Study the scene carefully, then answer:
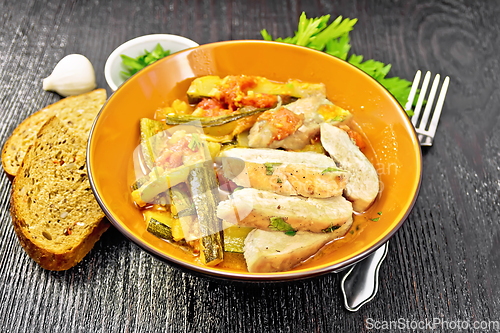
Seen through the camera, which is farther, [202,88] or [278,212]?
[202,88]

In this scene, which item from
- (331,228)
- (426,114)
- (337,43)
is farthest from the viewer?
(337,43)

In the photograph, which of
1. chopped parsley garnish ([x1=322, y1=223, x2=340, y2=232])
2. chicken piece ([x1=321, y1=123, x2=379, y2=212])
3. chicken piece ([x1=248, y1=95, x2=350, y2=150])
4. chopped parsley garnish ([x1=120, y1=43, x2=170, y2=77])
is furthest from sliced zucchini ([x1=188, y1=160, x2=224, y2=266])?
chopped parsley garnish ([x1=120, y1=43, x2=170, y2=77])

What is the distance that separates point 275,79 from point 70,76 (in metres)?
1.85

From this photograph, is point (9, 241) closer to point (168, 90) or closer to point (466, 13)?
point (168, 90)

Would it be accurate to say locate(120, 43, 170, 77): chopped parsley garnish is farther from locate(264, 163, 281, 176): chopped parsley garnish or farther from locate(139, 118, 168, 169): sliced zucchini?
locate(264, 163, 281, 176): chopped parsley garnish

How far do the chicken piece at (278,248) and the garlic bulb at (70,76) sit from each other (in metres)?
2.23

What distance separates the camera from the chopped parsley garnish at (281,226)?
208 centimetres

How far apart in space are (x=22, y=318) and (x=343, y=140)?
7.90ft

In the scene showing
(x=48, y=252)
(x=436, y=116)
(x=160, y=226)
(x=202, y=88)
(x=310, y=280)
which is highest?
(x=202, y=88)

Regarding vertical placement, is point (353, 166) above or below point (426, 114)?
above

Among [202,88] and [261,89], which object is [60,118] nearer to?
[202,88]

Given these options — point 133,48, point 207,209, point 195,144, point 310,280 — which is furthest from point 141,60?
point 310,280

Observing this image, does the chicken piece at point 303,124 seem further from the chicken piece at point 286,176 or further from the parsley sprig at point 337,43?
the parsley sprig at point 337,43

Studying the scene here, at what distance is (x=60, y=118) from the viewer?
305 cm
